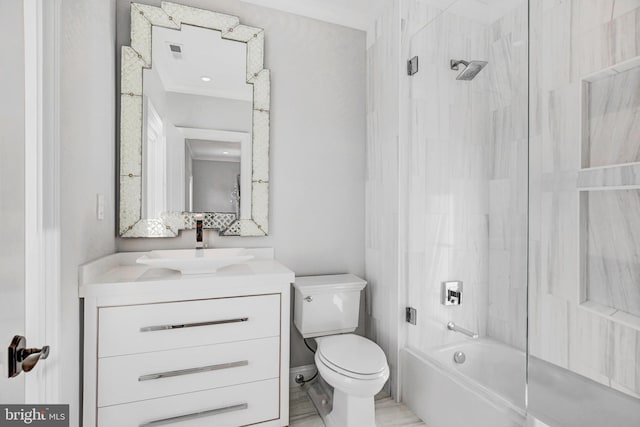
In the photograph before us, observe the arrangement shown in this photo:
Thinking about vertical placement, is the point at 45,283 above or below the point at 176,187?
below

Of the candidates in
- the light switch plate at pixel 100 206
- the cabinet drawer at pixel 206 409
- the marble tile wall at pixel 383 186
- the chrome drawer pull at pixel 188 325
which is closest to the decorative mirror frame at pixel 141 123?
the light switch plate at pixel 100 206

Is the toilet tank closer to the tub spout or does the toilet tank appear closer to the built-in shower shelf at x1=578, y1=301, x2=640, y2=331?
the tub spout

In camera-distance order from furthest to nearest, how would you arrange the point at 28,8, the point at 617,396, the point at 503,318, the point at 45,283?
the point at 503,318 → the point at 617,396 → the point at 45,283 → the point at 28,8

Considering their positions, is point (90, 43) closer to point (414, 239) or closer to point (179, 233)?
point (179, 233)

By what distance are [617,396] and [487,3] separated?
1.92 m

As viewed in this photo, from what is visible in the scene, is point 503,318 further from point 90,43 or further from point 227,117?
point 90,43

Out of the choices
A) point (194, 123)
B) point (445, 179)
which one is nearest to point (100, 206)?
point (194, 123)

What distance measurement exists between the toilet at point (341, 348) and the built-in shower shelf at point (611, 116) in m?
Answer: 1.40

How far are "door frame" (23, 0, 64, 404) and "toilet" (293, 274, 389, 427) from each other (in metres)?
1.12

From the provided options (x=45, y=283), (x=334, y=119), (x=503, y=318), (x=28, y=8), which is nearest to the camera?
(x=28, y=8)

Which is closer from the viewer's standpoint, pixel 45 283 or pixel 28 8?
pixel 28 8

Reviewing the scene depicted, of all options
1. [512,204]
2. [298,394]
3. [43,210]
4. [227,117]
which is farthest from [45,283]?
[512,204]

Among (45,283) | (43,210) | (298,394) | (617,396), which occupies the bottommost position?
(298,394)

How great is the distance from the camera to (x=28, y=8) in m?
0.94
